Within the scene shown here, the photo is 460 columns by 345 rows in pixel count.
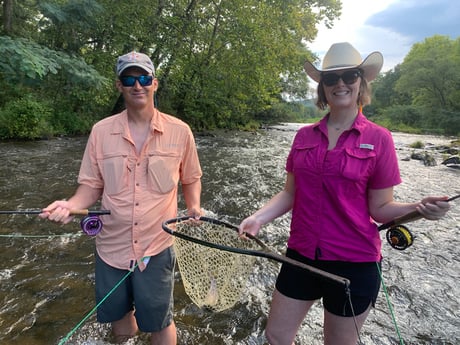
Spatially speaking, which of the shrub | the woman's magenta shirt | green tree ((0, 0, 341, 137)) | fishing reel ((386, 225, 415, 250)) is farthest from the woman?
the shrub

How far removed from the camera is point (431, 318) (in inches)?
168

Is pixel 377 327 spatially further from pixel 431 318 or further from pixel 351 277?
pixel 351 277

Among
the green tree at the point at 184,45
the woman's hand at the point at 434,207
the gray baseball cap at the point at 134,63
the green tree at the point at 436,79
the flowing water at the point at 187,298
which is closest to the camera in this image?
the woman's hand at the point at 434,207

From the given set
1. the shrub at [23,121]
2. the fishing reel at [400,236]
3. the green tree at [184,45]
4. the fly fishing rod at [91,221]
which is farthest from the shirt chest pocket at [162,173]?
the shrub at [23,121]

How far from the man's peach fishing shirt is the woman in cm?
99

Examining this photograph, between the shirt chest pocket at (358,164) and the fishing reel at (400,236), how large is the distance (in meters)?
0.52

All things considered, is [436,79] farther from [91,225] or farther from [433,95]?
[91,225]

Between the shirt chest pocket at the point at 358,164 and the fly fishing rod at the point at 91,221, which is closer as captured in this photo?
the shirt chest pocket at the point at 358,164

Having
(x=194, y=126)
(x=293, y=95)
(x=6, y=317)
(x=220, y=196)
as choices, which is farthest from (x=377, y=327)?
(x=293, y=95)

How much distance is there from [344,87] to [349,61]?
8.4 inches

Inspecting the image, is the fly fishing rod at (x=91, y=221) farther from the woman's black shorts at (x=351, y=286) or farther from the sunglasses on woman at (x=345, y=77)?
the sunglasses on woman at (x=345, y=77)

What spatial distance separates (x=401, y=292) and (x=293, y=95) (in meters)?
57.4

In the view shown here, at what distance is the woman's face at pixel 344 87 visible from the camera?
235 centimetres

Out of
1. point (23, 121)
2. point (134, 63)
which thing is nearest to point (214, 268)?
point (134, 63)
